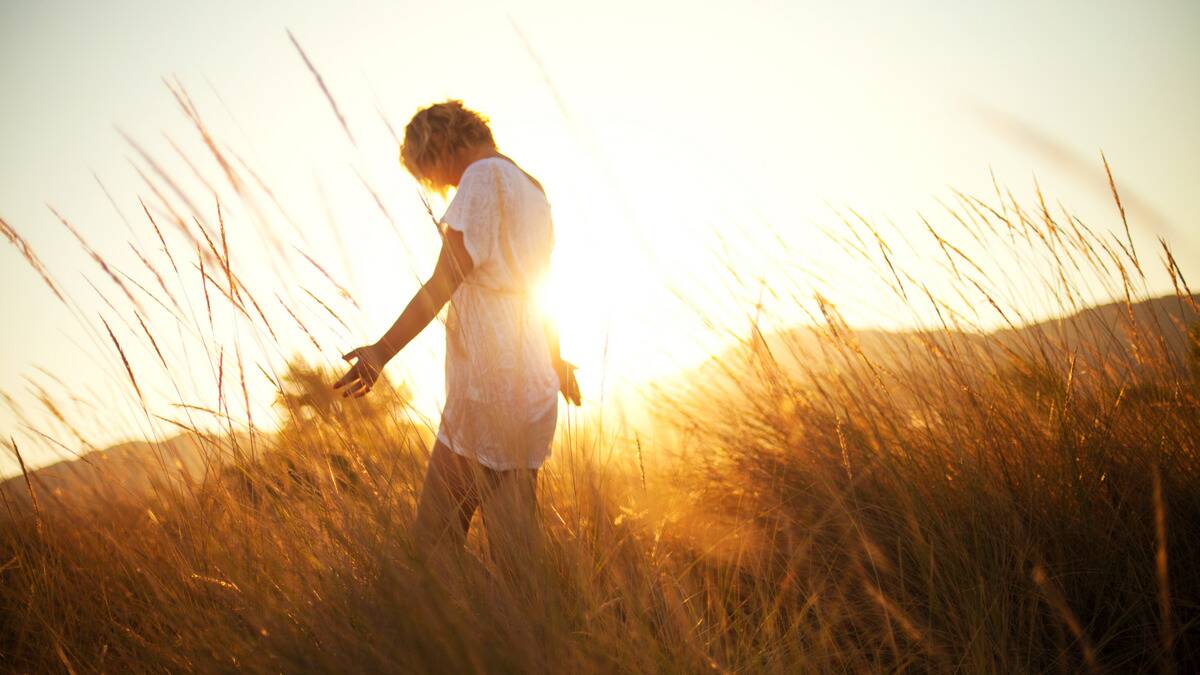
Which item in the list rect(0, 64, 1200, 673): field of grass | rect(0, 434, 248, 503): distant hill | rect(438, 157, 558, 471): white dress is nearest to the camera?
rect(0, 64, 1200, 673): field of grass

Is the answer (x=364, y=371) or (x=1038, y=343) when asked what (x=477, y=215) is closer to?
(x=364, y=371)

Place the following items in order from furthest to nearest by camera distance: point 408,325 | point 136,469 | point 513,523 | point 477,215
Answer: point 136,469 < point 477,215 < point 408,325 < point 513,523

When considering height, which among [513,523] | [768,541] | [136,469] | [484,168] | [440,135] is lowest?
[768,541]

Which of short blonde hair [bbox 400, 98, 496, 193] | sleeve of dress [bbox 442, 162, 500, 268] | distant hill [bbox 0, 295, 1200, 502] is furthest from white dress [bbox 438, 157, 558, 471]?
distant hill [bbox 0, 295, 1200, 502]

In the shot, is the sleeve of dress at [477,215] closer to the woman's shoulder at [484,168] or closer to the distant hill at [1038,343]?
the woman's shoulder at [484,168]

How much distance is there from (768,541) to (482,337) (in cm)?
93

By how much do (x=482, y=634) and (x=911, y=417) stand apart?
4.15ft

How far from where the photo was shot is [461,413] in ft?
4.41

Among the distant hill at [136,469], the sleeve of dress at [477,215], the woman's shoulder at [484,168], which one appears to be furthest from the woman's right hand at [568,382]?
the distant hill at [136,469]

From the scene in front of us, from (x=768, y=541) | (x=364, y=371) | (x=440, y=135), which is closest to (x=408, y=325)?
(x=364, y=371)

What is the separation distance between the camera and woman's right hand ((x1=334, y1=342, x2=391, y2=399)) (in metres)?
1.19

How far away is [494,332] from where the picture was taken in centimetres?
139

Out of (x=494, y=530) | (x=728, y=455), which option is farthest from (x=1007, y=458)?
(x=494, y=530)

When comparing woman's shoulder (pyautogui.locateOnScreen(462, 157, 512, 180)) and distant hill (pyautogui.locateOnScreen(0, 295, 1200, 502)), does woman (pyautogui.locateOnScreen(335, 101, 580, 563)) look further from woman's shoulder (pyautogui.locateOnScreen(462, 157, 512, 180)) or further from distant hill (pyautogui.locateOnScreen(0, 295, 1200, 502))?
distant hill (pyautogui.locateOnScreen(0, 295, 1200, 502))
